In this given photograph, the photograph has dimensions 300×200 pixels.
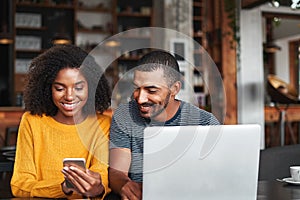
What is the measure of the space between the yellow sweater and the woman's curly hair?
0.16 ft

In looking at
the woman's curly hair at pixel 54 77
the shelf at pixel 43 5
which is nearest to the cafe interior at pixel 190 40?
the shelf at pixel 43 5

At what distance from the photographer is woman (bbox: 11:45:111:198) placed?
177cm

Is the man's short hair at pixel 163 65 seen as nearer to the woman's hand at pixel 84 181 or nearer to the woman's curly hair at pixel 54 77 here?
the woman's curly hair at pixel 54 77

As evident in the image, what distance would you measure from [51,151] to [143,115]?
1.28 ft

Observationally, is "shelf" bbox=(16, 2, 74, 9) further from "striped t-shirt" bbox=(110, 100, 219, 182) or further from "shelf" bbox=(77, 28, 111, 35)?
"striped t-shirt" bbox=(110, 100, 219, 182)

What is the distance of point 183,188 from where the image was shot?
4.31 feet

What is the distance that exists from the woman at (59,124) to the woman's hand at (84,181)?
0.05 meters

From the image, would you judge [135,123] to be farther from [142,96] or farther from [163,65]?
[163,65]

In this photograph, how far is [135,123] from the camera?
70.1 inches

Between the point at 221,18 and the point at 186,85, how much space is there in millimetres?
4832

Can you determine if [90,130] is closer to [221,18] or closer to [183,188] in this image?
[183,188]

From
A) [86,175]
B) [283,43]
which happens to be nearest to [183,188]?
[86,175]

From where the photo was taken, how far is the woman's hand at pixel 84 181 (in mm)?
1534

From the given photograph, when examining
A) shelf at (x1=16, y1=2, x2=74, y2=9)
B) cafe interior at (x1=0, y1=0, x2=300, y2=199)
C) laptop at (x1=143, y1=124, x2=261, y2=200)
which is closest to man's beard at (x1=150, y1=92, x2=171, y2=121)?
Result: laptop at (x1=143, y1=124, x2=261, y2=200)
